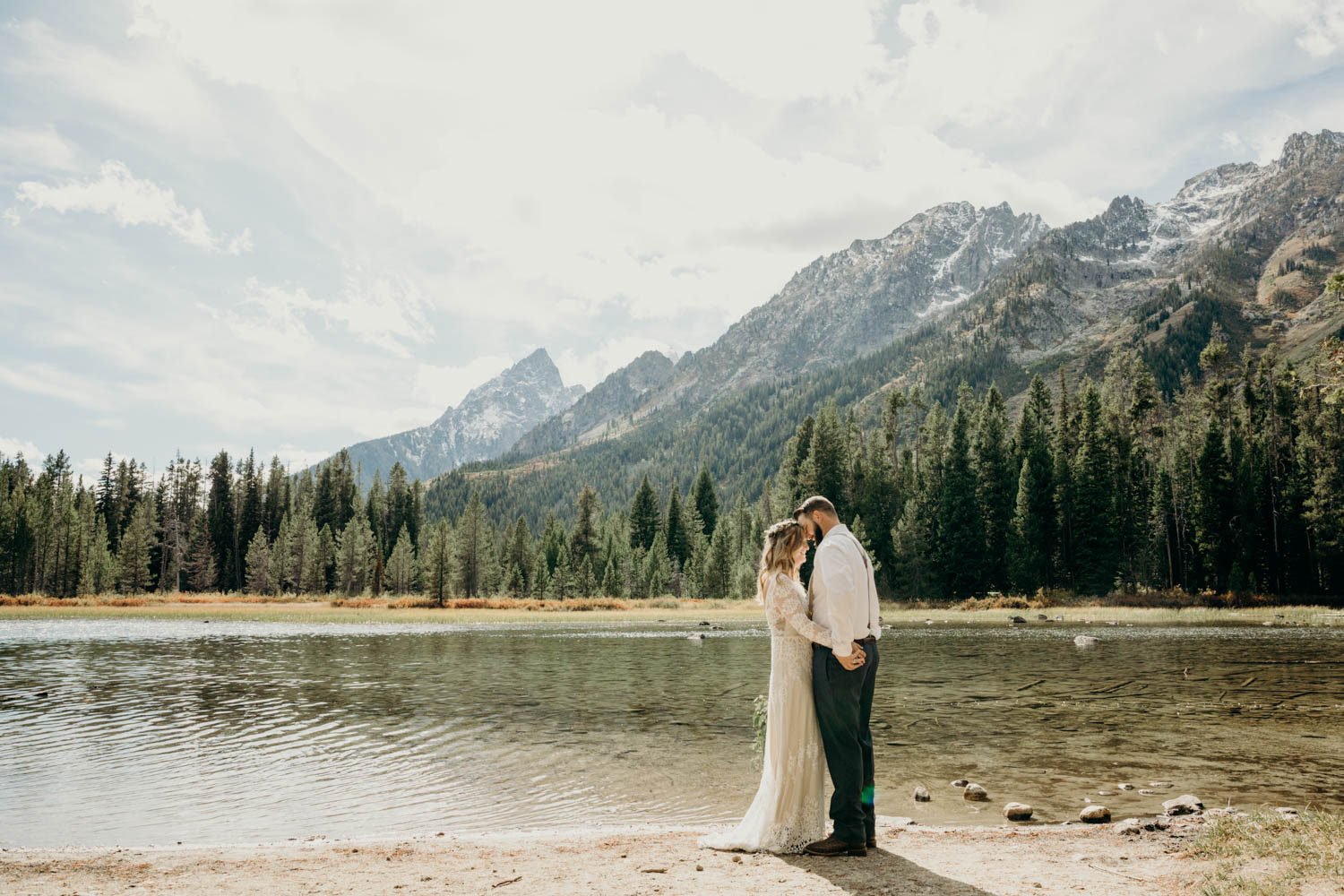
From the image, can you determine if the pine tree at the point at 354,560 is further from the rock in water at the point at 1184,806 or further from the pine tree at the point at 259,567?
the rock in water at the point at 1184,806

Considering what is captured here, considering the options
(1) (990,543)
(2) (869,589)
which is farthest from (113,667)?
(1) (990,543)

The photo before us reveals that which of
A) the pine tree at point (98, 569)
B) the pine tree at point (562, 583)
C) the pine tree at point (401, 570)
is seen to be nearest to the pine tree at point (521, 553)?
the pine tree at point (401, 570)

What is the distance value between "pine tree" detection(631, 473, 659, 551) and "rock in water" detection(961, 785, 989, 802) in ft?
332

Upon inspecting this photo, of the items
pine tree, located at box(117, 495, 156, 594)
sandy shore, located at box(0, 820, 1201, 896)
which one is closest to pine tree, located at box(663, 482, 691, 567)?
pine tree, located at box(117, 495, 156, 594)

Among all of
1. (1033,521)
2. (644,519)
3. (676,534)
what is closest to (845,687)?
(1033,521)

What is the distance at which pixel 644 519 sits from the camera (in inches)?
4535

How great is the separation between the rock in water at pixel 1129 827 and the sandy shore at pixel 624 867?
0.12m

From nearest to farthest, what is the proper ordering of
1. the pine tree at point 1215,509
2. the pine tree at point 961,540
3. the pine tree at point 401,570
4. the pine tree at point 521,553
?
the pine tree at point 1215,509, the pine tree at point 961,540, the pine tree at point 401,570, the pine tree at point 521,553

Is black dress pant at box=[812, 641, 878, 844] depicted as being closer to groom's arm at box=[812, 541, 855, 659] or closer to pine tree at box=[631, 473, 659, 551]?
groom's arm at box=[812, 541, 855, 659]

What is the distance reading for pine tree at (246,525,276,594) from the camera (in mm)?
105312

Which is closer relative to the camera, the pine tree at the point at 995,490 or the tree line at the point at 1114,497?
the tree line at the point at 1114,497

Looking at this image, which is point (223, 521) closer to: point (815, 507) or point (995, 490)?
point (995, 490)

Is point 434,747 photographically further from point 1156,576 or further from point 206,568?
point 206,568

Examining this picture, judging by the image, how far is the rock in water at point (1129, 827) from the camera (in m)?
8.87
